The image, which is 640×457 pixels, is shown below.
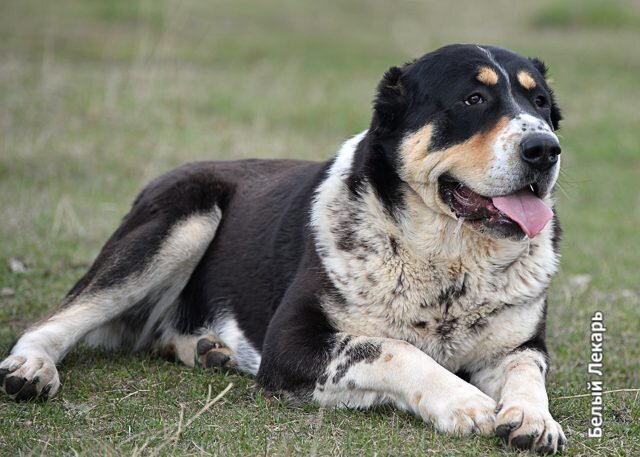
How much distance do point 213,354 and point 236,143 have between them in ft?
21.5

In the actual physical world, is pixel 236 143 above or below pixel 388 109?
below

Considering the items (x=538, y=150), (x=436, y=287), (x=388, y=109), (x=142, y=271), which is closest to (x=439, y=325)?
(x=436, y=287)

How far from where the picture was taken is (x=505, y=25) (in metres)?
20.8

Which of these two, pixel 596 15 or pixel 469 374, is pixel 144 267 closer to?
pixel 469 374

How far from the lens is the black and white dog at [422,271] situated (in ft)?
13.3

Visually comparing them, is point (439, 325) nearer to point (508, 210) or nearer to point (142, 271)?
point (508, 210)

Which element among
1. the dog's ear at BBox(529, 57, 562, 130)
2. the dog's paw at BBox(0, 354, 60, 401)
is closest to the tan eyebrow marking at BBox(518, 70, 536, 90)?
the dog's ear at BBox(529, 57, 562, 130)

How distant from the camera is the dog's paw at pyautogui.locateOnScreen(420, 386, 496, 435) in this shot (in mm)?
3830

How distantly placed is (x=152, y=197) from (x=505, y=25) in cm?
1641

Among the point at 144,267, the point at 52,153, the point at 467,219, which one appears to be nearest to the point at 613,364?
the point at 467,219

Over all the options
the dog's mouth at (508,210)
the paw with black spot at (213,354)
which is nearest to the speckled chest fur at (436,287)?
the dog's mouth at (508,210)

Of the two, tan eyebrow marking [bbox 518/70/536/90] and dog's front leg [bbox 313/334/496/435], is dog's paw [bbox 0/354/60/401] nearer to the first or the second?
dog's front leg [bbox 313/334/496/435]

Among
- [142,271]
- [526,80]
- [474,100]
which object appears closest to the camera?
[474,100]

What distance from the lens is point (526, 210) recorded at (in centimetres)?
419
